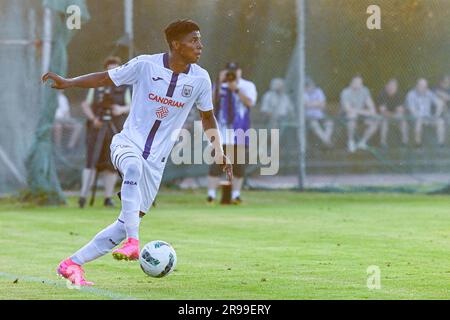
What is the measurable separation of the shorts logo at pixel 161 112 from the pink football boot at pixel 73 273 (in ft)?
4.60

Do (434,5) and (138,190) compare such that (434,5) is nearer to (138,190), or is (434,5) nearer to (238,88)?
(238,88)

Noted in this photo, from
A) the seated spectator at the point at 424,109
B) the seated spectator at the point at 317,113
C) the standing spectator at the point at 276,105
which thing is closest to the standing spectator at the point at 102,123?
the standing spectator at the point at 276,105

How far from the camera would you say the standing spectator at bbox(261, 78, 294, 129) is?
22750mm

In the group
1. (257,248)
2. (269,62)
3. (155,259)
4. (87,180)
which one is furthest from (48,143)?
(155,259)

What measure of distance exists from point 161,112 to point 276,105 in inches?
521

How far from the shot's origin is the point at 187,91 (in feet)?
32.6

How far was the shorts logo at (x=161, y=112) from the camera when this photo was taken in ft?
32.3

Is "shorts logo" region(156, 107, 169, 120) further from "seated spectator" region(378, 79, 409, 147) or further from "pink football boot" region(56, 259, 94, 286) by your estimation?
"seated spectator" region(378, 79, 409, 147)

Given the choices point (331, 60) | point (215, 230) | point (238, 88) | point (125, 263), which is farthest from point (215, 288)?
point (331, 60)

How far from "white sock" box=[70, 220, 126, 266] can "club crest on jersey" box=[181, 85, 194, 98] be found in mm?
1215

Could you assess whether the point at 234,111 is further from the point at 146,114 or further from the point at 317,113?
the point at 146,114

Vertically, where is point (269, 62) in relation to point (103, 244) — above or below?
above

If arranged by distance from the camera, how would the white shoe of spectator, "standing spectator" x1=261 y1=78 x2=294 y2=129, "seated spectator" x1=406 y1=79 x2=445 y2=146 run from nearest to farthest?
1. "standing spectator" x1=261 y1=78 x2=294 y2=129
2. "seated spectator" x1=406 y1=79 x2=445 y2=146
3. the white shoe of spectator

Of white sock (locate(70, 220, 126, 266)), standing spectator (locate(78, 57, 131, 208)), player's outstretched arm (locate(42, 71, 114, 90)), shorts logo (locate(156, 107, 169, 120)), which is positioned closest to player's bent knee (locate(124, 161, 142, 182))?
white sock (locate(70, 220, 126, 266))
